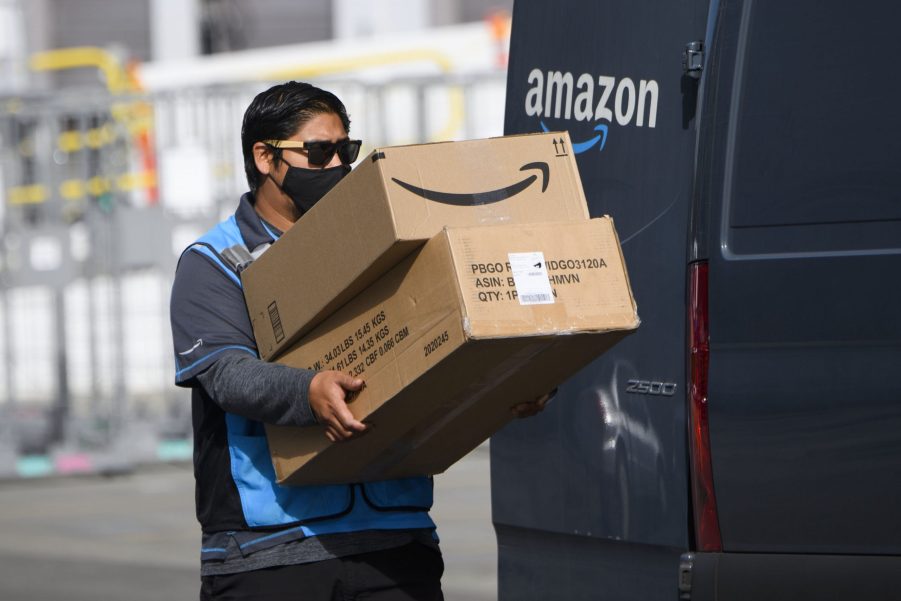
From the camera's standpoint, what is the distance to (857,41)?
326 centimetres

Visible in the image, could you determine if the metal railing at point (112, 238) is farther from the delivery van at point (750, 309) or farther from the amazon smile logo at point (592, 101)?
the delivery van at point (750, 309)

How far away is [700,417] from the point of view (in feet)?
11.0

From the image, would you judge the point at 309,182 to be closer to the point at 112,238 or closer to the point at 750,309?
the point at 750,309

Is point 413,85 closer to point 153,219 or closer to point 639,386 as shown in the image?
point 153,219

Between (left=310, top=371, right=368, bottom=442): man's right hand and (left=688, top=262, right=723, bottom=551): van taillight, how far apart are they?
0.86 meters

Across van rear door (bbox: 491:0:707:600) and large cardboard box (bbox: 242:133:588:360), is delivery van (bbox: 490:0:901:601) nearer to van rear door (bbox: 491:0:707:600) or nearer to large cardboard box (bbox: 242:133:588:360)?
van rear door (bbox: 491:0:707:600)

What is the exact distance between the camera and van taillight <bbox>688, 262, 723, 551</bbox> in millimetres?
3342

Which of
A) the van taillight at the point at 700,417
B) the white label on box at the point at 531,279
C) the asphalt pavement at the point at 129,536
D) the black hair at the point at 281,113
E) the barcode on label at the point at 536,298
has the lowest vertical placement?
the asphalt pavement at the point at 129,536

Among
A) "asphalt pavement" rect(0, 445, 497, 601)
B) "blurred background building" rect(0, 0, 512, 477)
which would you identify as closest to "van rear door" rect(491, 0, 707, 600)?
"asphalt pavement" rect(0, 445, 497, 601)

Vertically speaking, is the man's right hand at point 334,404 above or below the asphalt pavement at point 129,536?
above

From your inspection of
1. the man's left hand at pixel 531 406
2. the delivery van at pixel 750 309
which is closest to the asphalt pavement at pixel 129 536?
the delivery van at pixel 750 309

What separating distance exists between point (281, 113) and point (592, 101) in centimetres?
93

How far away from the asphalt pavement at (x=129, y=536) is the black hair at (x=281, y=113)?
3.70m

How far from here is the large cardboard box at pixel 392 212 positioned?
2.81 metres
